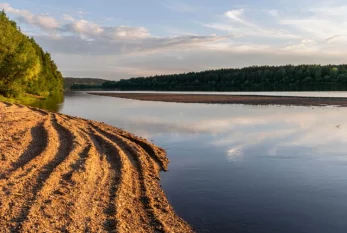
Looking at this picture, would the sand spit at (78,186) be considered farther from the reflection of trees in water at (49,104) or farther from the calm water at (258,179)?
the reflection of trees in water at (49,104)

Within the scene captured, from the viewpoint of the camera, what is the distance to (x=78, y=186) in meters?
10.6

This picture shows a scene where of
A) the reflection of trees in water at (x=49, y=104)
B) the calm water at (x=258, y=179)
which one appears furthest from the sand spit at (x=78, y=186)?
the reflection of trees in water at (x=49, y=104)

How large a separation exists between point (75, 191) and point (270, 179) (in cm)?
759

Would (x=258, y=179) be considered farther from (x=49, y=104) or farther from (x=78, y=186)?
(x=49, y=104)

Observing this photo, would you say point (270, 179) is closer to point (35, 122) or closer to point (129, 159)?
point (129, 159)

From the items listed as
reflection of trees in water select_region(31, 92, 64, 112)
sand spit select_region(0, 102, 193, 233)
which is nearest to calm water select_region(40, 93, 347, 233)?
sand spit select_region(0, 102, 193, 233)

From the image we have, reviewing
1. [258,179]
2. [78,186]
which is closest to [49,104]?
[78,186]

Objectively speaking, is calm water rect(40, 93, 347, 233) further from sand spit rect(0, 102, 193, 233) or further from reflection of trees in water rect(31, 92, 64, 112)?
reflection of trees in water rect(31, 92, 64, 112)

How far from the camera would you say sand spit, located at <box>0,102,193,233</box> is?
323 inches

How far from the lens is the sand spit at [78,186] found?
26.9ft

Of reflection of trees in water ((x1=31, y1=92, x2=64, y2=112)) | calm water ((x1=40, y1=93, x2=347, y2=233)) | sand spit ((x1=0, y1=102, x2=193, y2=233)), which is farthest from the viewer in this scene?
reflection of trees in water ((x1=31, y1=92, x2=64, y2=112))

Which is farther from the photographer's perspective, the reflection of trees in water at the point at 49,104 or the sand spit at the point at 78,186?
the reflection of trees in water at the point at 49,104

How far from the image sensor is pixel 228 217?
9680mm

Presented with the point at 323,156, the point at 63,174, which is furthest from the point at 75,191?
the point at 323,156
